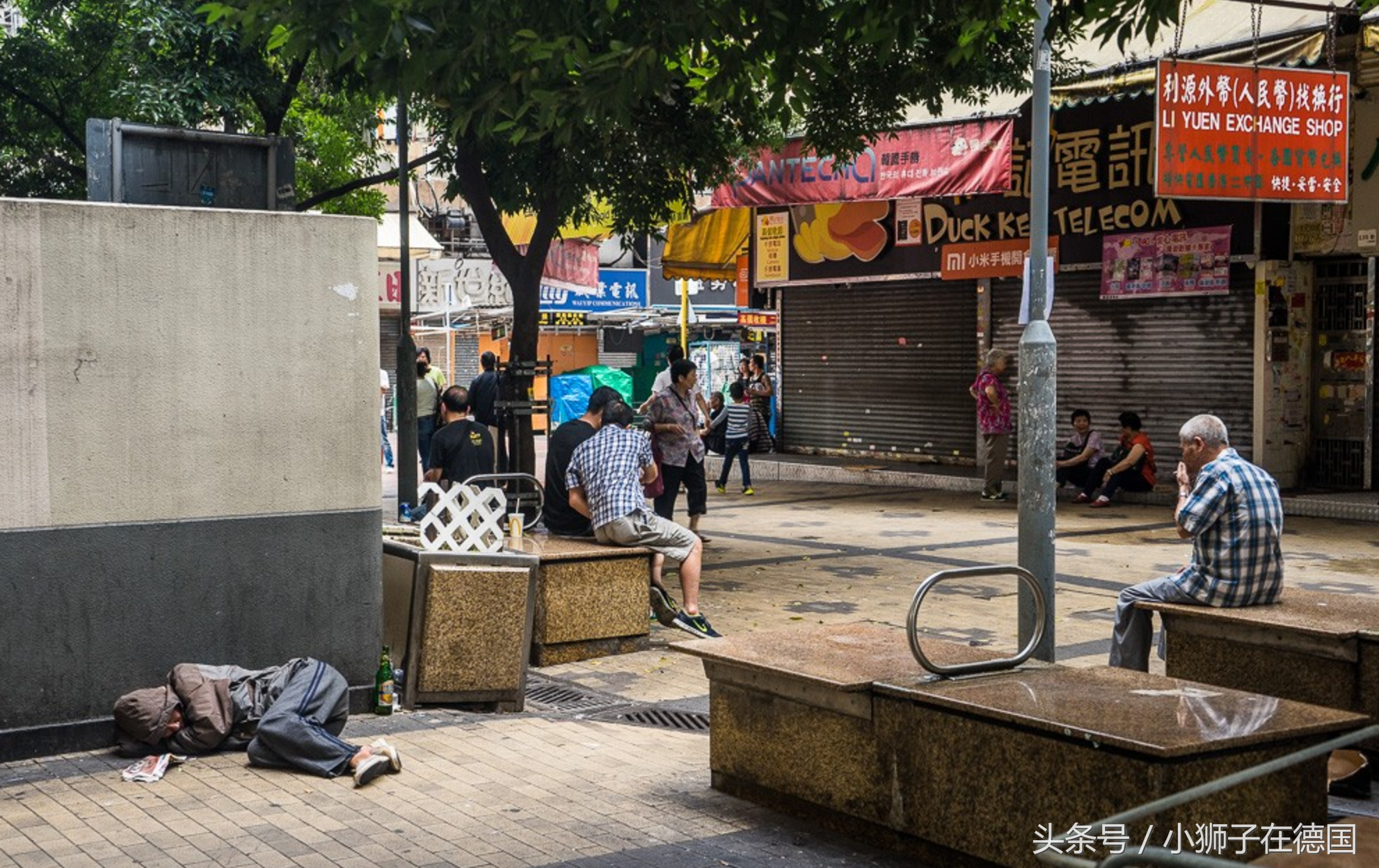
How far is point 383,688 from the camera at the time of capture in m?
7.66

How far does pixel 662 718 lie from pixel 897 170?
36.1 ft

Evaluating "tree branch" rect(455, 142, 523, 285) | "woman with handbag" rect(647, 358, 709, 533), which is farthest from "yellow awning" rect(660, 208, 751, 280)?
"woman with handbag" rect(647, 358, 709, 533)

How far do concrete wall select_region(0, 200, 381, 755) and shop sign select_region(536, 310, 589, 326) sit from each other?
2543 centimetres

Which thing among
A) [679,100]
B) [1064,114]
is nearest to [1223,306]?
[1064,114]

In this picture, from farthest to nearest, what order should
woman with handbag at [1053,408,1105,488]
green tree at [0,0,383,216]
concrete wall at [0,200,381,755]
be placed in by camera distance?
woman with handbag at [1053,408,1105,488] < green tree at [0,0,383,216] < concrete wall at [0,200,381,755]

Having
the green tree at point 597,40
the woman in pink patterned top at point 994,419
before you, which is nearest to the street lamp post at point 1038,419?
the green tree at point 597,40

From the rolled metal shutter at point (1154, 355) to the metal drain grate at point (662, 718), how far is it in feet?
36.4

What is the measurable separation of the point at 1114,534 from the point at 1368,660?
28.7 ft

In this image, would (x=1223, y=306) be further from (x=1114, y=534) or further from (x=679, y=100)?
(x=679, y=100)

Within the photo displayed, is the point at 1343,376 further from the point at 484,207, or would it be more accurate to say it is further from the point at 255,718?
the point at 255,718

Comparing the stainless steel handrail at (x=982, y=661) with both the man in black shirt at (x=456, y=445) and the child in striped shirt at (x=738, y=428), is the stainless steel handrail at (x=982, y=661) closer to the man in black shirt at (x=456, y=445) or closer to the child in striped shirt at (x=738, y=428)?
the man in black shirt at (x=456, y=445)

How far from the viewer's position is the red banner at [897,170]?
16547 millimetres

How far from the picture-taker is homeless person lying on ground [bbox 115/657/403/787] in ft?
21.4

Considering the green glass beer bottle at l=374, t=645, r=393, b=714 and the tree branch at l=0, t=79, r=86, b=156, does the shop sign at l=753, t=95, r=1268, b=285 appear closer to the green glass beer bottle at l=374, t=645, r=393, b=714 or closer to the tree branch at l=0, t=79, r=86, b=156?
the tree branch at l=0, t=79, r=86, b=156
